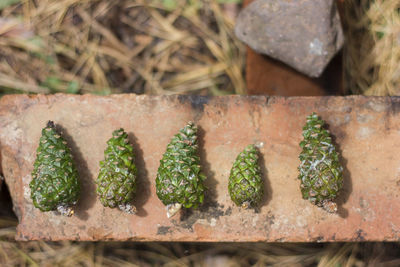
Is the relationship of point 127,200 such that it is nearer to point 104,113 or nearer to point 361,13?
point 104,113

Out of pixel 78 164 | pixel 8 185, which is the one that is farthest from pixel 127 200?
pixel 8 185

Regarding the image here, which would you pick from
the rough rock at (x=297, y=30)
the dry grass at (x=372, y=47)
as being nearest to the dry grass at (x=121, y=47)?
the rough rock at (x=297, y=30)

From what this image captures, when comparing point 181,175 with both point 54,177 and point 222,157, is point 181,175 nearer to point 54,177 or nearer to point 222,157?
point 222,157

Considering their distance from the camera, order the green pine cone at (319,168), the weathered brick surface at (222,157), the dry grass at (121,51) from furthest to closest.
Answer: the dry grass at (121,51) → the weathered brick surface at (222,157) → the green pine cone at (319,168)

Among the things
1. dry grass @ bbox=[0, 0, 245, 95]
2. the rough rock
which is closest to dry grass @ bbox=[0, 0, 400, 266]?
dry grass @ bbox=[0, 0, 245, 95]

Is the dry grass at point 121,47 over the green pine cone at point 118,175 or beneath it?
over

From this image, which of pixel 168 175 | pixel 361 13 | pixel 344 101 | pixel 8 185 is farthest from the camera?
pixel 361 13

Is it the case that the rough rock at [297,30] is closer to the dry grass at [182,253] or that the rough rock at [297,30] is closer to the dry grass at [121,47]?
the dry grass at [121,47]

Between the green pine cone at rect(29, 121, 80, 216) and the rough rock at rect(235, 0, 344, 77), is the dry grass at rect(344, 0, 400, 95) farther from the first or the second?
the green pine cone at rect(29, 121, 80, 216)
